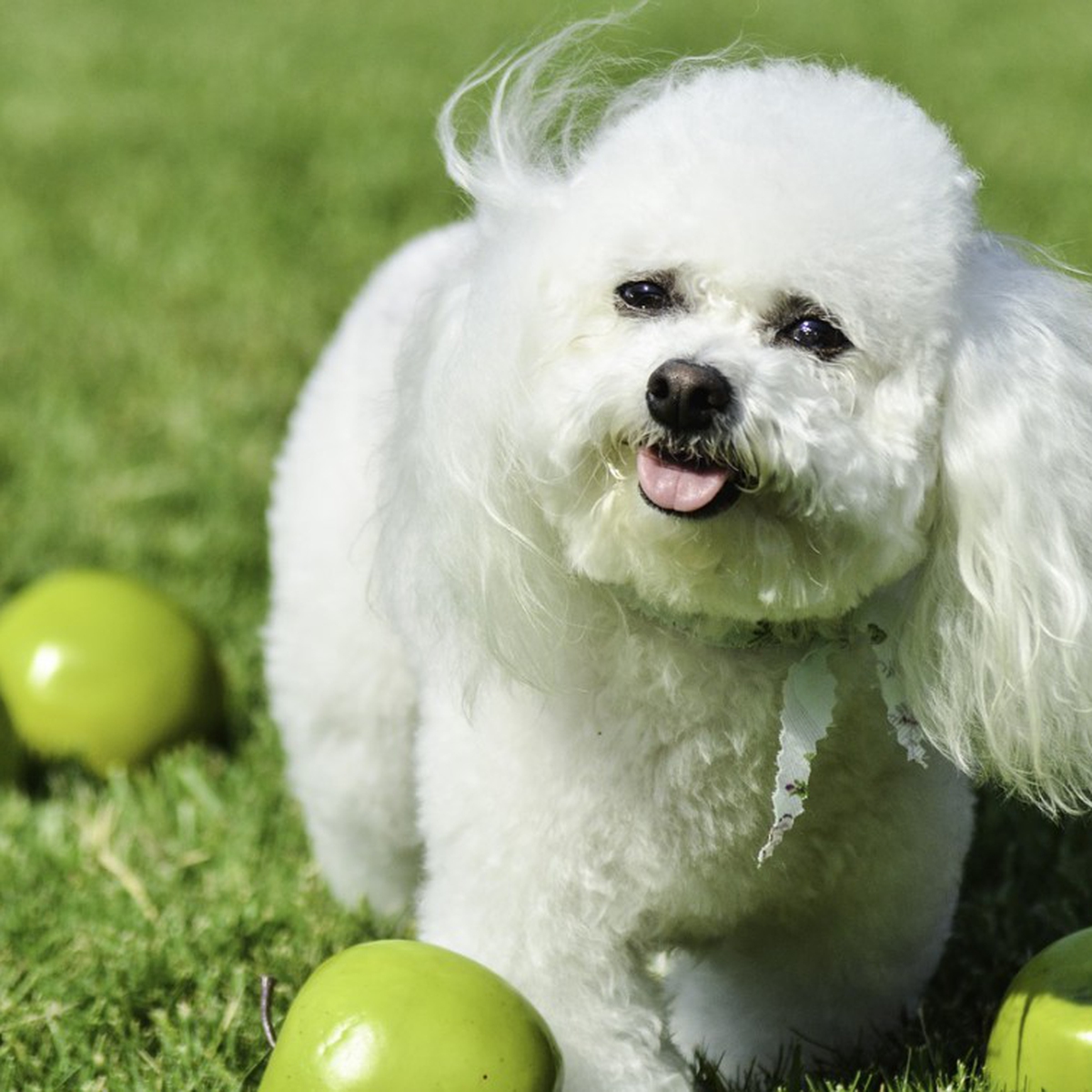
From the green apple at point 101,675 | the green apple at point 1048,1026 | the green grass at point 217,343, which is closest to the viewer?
Answer: the green apple at point 1048,1026

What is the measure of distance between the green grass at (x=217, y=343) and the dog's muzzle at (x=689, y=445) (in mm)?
879

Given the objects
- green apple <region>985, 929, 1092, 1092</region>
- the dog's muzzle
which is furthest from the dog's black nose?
green apple <region>985, 929, 1092, 1092</region>

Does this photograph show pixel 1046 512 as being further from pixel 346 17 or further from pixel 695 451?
pixel 346 17

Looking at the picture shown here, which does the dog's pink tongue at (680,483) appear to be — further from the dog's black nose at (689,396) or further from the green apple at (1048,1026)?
the green apple at (1048,1026)

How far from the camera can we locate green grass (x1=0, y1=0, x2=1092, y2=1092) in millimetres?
2844

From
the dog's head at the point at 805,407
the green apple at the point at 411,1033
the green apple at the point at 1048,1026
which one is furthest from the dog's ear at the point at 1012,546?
the green apple at the point at 411,1033

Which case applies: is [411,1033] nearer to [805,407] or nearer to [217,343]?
[805,407]

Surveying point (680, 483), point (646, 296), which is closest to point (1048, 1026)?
point (680, 483)

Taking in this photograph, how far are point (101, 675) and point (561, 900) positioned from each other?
1.47 m

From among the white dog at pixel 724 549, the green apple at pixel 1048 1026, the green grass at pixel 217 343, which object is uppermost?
the white dog at pixel 724 549

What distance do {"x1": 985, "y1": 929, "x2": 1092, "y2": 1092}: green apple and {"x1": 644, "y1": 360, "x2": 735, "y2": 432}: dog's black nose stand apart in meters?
0.90

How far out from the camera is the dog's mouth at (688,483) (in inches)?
84.8

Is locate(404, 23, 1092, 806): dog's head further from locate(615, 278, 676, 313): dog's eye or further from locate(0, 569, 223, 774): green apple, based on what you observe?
locate(0, 569, 223, 774): green apple

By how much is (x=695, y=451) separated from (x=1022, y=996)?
886mm
